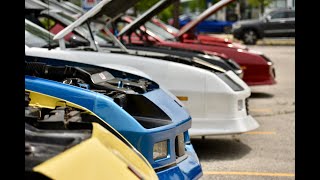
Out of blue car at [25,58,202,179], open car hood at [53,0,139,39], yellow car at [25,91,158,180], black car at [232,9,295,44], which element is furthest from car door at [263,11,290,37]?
yellow car at [25,91,158,180]

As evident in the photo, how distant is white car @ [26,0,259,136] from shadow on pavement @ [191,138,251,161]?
1.25ft

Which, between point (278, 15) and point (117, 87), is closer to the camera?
point (117, 87)

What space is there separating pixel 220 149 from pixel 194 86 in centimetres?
110

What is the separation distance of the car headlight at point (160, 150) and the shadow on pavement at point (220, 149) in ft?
8.38

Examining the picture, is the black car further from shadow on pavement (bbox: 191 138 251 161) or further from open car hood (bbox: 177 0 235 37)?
shadow on pavement (bbox: 191 138 251 161)

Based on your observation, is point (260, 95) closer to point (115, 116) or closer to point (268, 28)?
→ point (115, 116)

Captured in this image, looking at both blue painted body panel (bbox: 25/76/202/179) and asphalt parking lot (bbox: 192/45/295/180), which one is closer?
blue painted body panel (bbox: 25/76/202/179)

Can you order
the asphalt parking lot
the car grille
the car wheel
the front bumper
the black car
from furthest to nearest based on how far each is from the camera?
the car wheel
the black car
the asphalt parking lot
the car grille
the front bumper

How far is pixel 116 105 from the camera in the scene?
15.6 ft

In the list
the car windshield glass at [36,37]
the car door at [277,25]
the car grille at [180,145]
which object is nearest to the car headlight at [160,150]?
the car grille at [180,145]

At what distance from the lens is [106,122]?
466 cm

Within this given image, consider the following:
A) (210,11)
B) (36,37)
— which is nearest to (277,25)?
(210,11)

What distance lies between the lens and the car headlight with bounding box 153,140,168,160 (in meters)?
4.86

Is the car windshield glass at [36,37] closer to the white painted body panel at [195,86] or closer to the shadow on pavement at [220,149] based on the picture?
the white painted body panel at [195,86]
